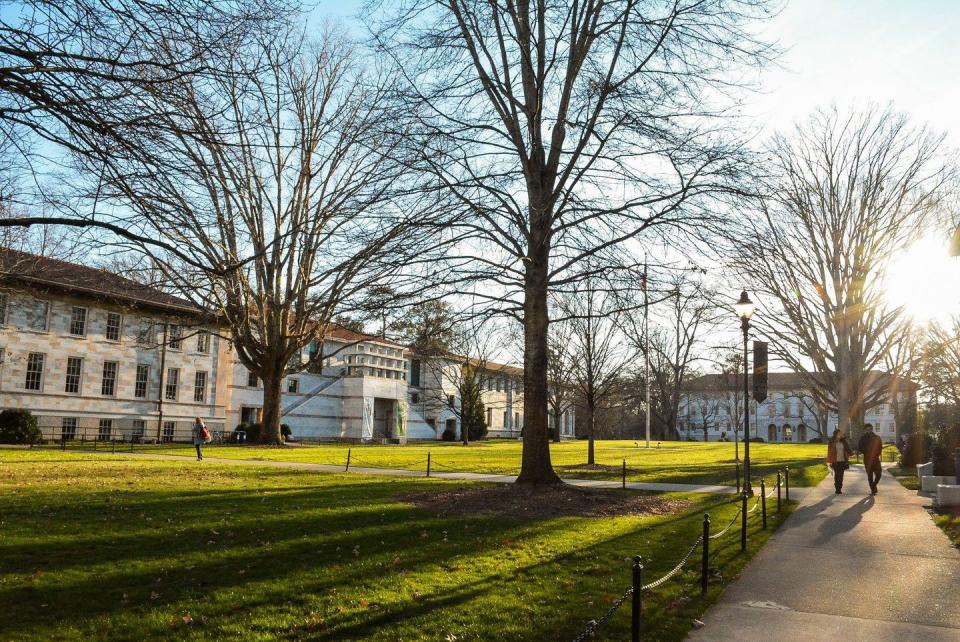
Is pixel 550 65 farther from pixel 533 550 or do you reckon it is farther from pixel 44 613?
pixel 44 613

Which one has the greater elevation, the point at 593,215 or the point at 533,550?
the point at 593,215

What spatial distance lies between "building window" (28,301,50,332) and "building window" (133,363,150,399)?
620cm

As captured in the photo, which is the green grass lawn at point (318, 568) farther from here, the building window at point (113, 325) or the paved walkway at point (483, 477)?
the building window at point (113, 325)

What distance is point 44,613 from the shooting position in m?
6.21

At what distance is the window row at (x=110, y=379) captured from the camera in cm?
3969

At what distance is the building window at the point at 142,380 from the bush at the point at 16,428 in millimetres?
10345

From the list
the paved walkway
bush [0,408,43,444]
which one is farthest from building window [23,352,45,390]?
the paved walkway

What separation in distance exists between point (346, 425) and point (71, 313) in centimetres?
2487

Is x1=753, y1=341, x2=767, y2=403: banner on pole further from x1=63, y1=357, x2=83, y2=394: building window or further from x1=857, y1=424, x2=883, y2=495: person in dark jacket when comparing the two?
x1=63, y1=357, x2=83, y2=394: building window

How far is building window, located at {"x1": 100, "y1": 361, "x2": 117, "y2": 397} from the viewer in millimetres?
43188

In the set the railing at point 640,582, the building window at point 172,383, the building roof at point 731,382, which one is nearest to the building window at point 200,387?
the building window at point 172,383

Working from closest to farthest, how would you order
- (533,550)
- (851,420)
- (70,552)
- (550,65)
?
(70,552)
(533,550)
(550,65)
(851,420)

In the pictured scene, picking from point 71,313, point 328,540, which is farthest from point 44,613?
point 71,313

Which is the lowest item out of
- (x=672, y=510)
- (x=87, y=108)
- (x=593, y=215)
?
(x=672, y=510)
